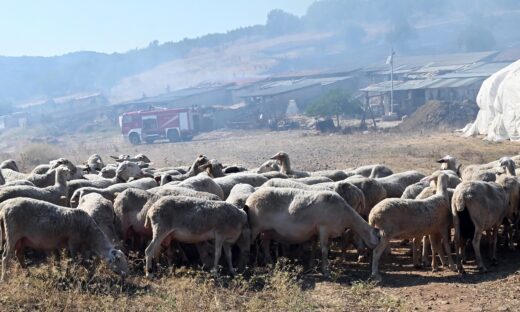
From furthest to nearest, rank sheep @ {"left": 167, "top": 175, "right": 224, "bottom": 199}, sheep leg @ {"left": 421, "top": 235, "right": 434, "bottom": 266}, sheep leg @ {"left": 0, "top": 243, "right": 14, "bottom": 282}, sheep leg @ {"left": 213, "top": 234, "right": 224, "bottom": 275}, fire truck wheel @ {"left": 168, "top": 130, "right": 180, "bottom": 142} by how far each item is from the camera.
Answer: fire truck wheel @ {"left": 168, "top": 130, "right": 180, "bottom": 142} → sheep @ {"left": 167, "top": 175, "right": 224, "bottom": 199} → sheep leg @ {"left": 421, "top": 235, "right": 434, "bottom": 266} → sheep leg @ {"left": 213, "top": 234, "right": 224, "bottom": 275} → sheep leg @ {"left": 0, "top": 243, "right": 14, "bottom": 282}

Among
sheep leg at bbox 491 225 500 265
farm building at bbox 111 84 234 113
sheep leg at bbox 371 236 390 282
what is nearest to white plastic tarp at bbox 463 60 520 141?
sheep leg at bbox 491 225 500 265

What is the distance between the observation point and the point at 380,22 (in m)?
162

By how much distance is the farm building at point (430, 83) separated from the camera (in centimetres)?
6200

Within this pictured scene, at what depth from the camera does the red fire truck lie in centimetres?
5847

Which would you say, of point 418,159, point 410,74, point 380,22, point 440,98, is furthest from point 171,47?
point 418,159

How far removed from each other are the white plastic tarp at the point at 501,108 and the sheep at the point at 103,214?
2670 cm

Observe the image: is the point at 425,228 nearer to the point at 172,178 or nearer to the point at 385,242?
the point at 385,242

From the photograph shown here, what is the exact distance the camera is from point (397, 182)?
51.4 feet

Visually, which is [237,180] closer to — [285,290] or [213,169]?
[213,169]

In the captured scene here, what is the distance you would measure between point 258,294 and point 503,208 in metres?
4.57

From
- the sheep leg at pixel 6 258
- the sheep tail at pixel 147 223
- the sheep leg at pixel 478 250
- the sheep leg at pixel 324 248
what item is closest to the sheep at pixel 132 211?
the sheep tail at pixel 147 223

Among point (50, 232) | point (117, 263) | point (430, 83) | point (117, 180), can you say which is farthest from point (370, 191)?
point (430, 83)

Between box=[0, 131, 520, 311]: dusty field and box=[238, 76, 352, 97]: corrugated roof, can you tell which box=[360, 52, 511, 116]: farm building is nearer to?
box=[238, 76, 352, 97]: corrugated roof

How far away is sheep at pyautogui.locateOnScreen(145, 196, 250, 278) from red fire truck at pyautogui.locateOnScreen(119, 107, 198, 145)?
47.5 metres
